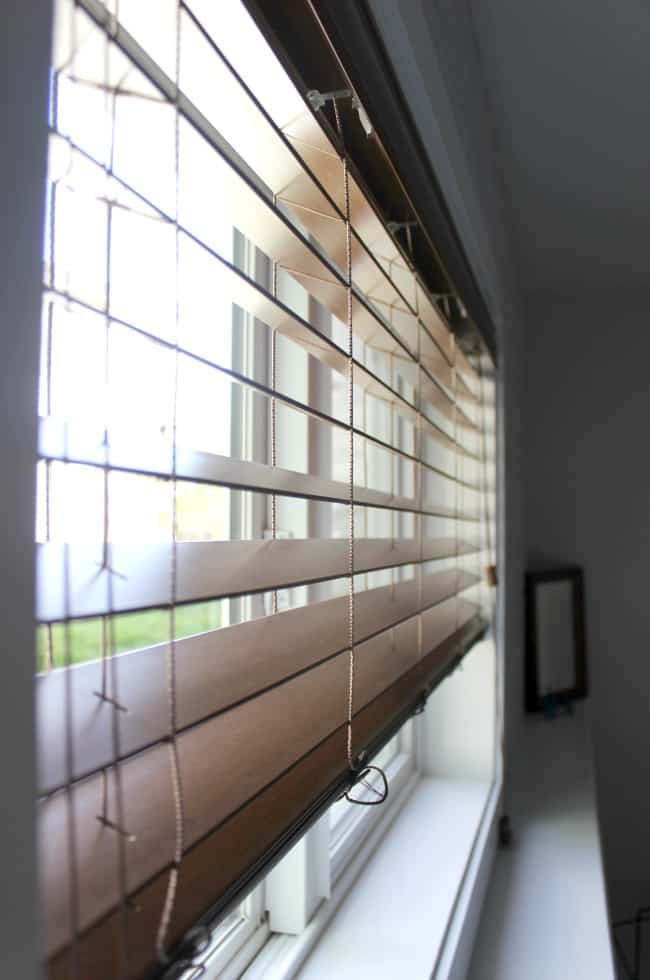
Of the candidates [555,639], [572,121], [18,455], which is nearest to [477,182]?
[572,121]

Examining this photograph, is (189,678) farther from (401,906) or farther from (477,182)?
(477,182)

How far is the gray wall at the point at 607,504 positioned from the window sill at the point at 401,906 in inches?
46.8

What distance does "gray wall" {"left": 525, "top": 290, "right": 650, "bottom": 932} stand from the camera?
7.93 feet

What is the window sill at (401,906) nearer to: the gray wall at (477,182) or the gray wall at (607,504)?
the gray wall at (477,182)

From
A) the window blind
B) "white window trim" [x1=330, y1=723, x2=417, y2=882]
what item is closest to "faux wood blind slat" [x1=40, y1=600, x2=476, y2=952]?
the window blind

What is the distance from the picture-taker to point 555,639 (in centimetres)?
226

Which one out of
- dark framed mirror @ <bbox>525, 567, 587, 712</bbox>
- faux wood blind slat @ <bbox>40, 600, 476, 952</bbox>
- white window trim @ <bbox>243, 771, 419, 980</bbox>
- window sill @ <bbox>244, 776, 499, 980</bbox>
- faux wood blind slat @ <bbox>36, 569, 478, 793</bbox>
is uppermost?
faux wood blind slat @ <bbox>36, 569, 478, 793</bbox>

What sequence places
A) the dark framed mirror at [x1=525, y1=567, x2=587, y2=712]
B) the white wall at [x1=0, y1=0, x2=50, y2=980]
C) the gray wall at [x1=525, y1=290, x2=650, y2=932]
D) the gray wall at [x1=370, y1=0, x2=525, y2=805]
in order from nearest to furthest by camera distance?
1. the white wall at [x1=0, y1=0, x2=50, y2=980]
2. the gray wall at [x1=370, y1=0, x2=525, y2=805]
3. the dark framed mirror at [x1=525, y1=567, x2=587, y2=712]
4. the gray wall at [x1=525, y1=290, x2=650, y2=932]

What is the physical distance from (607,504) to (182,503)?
2008mm

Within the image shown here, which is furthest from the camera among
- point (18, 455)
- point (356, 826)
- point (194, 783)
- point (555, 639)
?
point (555, 639)

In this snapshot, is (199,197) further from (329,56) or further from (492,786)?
(492,786)

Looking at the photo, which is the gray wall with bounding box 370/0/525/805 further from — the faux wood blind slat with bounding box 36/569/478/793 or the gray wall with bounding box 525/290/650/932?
Result: the faux wood blind slat with bounding box 36/569/478/793

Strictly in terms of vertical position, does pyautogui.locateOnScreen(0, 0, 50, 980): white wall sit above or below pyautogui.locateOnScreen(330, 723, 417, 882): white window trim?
above

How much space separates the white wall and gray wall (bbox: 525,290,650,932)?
7.85 ft
